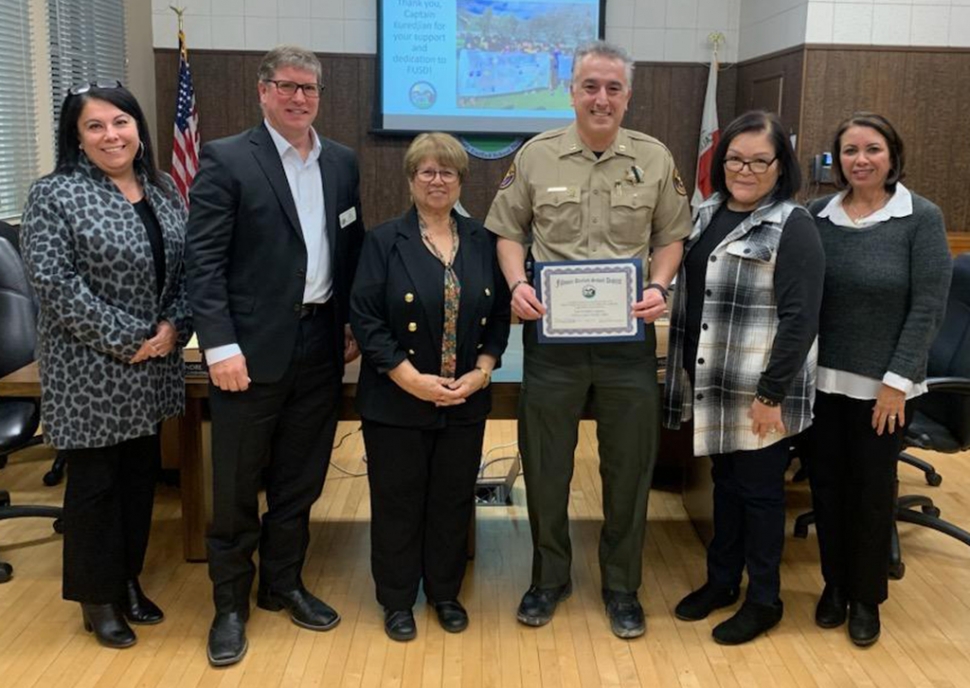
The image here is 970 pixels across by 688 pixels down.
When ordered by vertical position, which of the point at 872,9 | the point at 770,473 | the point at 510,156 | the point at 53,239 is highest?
the point at 872,9

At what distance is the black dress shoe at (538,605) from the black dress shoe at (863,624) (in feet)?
2.64

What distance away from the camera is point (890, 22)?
527cm

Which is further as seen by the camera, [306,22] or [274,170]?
[306,22]

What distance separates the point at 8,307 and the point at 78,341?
1191mm

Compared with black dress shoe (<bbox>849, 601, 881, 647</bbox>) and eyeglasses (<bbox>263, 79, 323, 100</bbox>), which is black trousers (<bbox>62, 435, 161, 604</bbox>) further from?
black dress shoe (<bbox>849, 601, 881, 647</bbox>)

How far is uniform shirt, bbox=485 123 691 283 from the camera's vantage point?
245 centimetres

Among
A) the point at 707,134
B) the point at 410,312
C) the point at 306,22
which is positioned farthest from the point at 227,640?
the point at 707,134

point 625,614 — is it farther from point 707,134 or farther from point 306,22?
point 306,22

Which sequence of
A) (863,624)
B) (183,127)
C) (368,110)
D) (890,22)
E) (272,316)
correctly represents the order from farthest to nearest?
(368,110) < (183,127) < (890,22) < (863,624) < (272,316)

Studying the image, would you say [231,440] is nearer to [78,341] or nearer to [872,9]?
[78,341]

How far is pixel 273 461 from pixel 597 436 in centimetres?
90

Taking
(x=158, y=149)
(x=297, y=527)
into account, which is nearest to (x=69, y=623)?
(x=297, y=527)

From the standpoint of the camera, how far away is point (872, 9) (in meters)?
5.24

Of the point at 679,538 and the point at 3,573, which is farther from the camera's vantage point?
the point at 679,538
